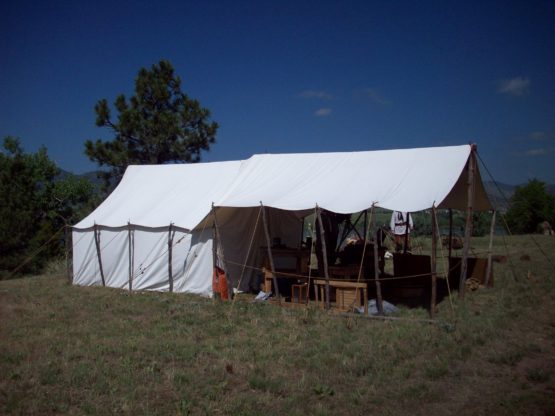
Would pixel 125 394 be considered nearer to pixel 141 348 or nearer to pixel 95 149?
pixel 141 348

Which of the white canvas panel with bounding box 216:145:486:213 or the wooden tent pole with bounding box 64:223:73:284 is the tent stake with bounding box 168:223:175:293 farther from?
the wooden tent pole with bounding box 64:223:73:284

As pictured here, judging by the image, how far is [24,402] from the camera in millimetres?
4973

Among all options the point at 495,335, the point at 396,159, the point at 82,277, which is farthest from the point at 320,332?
the point at 82,277

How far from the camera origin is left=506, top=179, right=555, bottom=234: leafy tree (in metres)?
33.7

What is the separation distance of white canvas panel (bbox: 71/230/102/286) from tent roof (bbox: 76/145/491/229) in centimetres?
30

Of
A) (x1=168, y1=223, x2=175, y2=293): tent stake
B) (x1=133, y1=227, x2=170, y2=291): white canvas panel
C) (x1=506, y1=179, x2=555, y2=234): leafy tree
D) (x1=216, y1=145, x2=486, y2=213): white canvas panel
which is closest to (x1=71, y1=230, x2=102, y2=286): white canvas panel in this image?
(x1=133, y1=227, x2=170, y2=291): white canvas panel

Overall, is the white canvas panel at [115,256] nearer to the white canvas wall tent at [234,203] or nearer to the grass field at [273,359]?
the white canvas wall tent at [234,203]

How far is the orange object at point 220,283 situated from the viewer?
10195 mm

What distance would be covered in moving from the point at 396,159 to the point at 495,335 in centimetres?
386

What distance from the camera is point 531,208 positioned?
112 feet

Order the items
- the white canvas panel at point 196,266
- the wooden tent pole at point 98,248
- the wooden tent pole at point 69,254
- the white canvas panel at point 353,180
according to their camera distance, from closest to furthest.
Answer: the white canvas panel at point 353,180, the white canvas panel at point 196,266, the wooden tent pole at point 98,248, the wooden tent pole at point 69,254

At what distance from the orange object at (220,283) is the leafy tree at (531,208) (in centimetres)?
2812

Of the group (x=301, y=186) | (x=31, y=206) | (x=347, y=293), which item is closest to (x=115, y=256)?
(x=301, y=186)

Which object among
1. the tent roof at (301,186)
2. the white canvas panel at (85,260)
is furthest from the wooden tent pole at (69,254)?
the tent roof at (301,186)
